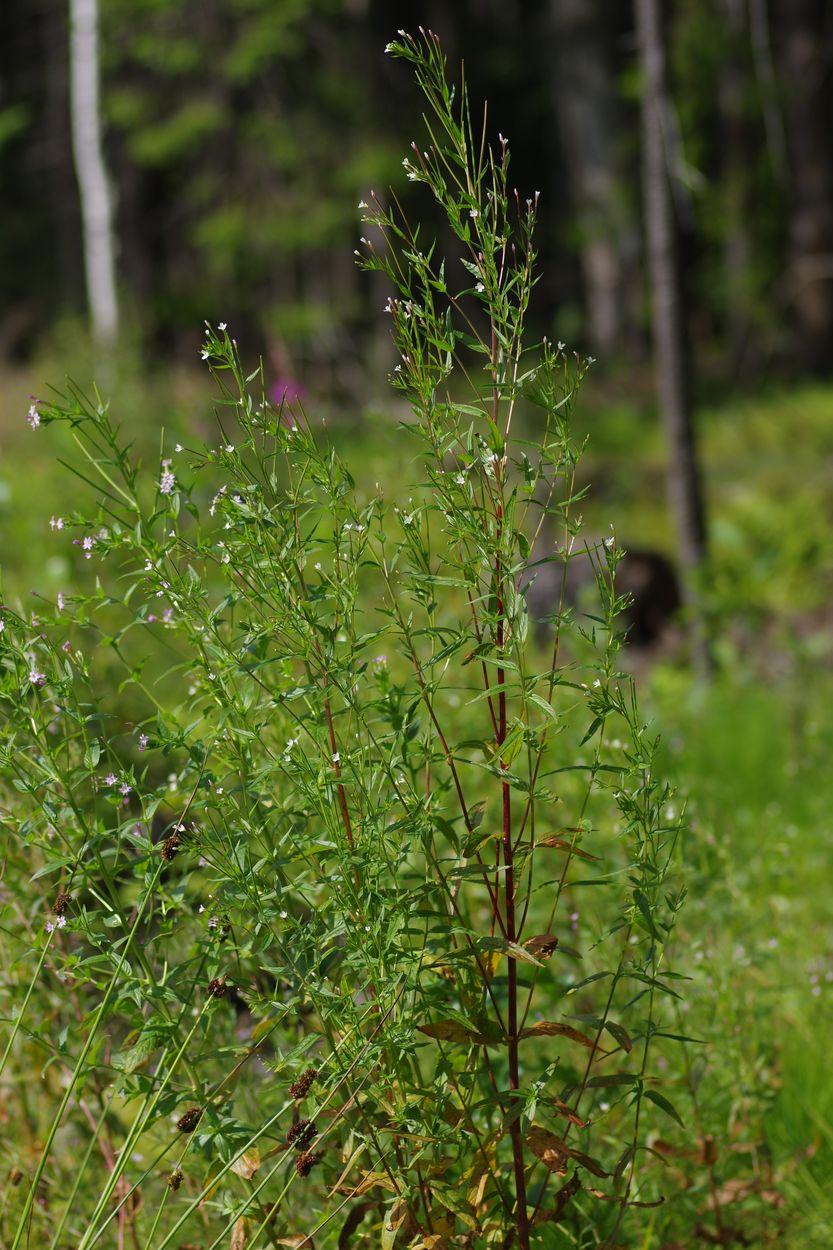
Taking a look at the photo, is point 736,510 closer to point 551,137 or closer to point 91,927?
point 91,927

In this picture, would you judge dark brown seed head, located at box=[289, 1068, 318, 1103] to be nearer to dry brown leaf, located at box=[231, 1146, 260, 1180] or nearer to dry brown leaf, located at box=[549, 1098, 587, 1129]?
dry brown leaf, located at box=[231, 1146, 260, 1180]

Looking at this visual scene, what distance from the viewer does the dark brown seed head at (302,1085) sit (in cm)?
156

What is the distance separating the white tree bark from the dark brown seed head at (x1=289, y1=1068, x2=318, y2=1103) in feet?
41.6

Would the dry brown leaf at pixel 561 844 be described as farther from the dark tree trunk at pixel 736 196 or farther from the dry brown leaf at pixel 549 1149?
the dark tree trunk at pixel 736 196

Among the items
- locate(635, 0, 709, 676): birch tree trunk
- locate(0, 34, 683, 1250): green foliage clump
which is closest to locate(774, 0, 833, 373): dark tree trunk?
locate(635, 0, 709, 676): birch tree trunk

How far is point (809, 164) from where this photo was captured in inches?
542

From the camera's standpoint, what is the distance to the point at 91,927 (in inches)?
67.9

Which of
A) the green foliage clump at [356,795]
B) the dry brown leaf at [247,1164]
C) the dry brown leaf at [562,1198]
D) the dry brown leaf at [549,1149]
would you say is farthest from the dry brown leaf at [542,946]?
the dry brown leaf at [247,1164]

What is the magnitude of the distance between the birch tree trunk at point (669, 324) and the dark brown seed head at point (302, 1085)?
576 centimetres

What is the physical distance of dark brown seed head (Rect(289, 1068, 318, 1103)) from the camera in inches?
61.2

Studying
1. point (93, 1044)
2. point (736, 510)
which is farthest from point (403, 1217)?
point (736, 510)

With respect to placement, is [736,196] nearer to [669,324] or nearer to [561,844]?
[669,324]

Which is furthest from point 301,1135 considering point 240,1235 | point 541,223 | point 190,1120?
point 541,223

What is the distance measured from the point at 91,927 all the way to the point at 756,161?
16.4 meters
